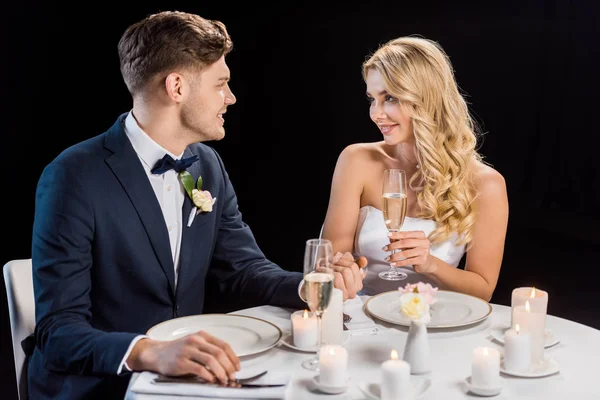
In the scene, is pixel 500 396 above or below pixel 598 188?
above

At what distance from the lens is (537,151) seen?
626 cm

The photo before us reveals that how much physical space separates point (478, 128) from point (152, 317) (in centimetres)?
367

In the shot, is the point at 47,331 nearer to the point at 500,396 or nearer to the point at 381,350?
the point at 381,350

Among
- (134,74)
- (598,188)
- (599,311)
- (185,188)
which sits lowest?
(599,311)

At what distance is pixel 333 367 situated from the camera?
1912 mm

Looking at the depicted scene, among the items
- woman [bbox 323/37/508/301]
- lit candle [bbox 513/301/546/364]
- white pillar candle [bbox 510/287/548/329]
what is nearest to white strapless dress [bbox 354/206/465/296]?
woman [bbox 323/37/508/301]

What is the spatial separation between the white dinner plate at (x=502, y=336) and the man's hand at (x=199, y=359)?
31.1 inches

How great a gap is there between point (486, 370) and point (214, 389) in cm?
66

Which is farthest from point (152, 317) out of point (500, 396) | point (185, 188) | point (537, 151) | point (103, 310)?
point (537, 151)

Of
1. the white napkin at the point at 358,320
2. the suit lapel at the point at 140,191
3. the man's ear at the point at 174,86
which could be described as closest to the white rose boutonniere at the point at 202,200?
the suit lapel at the point at 140,191

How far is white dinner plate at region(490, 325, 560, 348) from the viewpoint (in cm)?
223

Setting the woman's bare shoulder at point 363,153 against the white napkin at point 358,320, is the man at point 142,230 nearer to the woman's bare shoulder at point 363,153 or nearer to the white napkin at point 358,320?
the white napkin at point 358,320

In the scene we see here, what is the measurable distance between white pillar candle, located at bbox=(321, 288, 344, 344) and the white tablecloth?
4cm

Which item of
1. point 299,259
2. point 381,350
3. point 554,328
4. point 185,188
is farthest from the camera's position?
point 299,259
